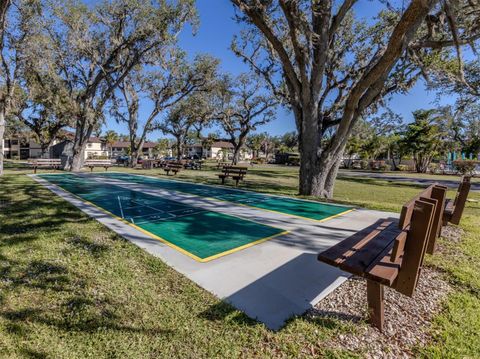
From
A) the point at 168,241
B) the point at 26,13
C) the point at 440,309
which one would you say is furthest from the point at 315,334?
the point at 26,13

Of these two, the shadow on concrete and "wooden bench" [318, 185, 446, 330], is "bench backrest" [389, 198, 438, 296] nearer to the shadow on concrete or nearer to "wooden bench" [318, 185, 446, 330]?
"wooden bench" [318, 185, 446, 330]

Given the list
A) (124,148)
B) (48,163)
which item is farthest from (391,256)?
(124,148)

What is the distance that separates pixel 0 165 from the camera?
15.5 metres

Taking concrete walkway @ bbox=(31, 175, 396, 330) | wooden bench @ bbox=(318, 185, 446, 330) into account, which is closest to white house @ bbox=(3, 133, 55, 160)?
concrete walkway @ bbox=(31, 175, 396, 330)

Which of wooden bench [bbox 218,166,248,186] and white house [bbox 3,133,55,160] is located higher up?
white house [bbox 3,133,55,160]

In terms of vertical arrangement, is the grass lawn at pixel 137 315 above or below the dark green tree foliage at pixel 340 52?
below

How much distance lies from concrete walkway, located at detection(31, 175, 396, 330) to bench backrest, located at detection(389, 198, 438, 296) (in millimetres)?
991

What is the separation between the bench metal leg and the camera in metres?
2.47

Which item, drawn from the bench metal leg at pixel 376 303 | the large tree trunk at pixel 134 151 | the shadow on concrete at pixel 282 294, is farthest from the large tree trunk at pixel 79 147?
the bench metal leg at pixel 376 303

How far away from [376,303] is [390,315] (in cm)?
38

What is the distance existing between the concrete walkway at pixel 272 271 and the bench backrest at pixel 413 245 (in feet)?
3.25

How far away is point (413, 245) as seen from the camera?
221cm

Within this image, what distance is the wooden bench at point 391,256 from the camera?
2154 mm

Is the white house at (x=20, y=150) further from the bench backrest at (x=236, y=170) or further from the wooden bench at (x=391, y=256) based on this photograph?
the wooden bench at (x=391, y=256)
